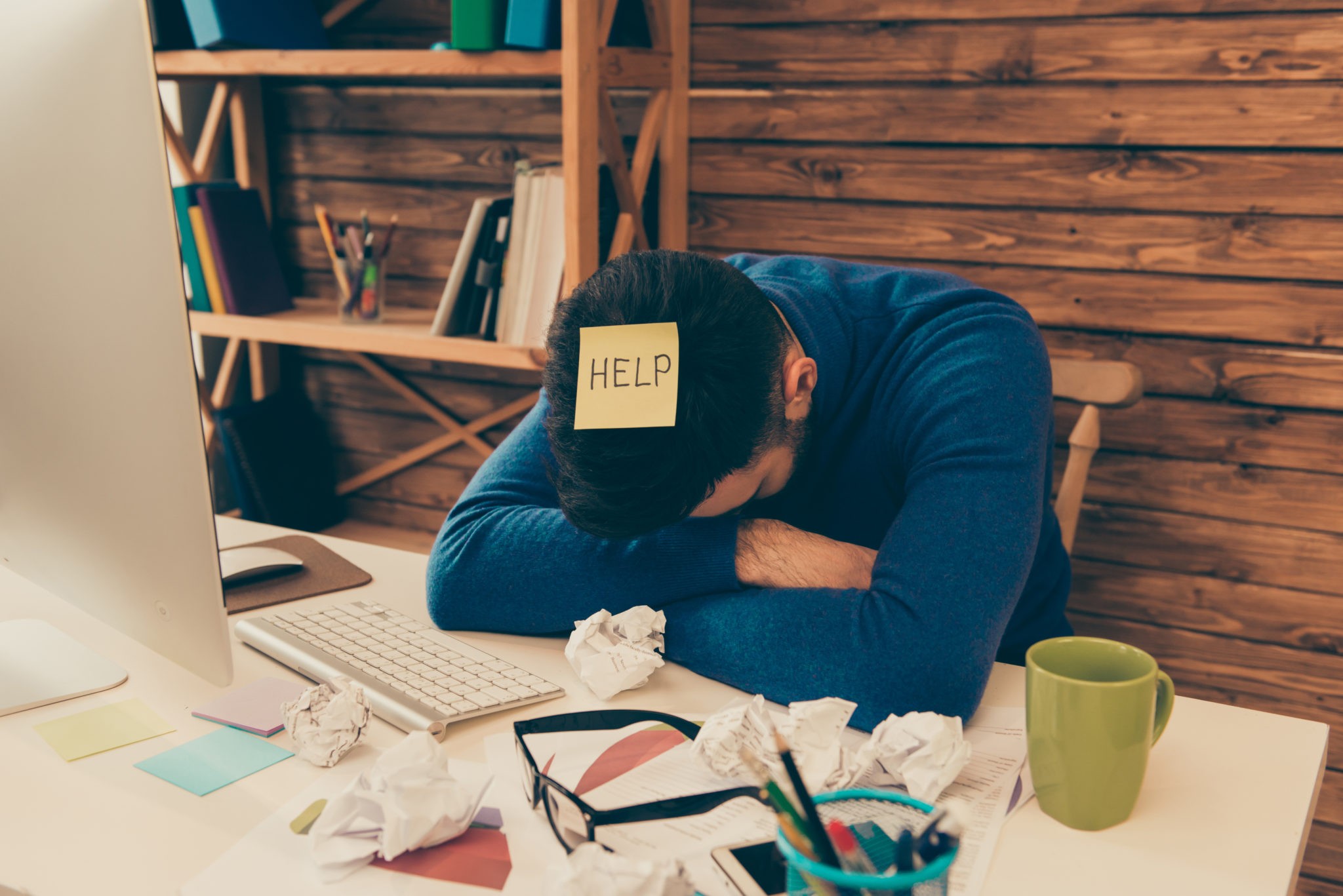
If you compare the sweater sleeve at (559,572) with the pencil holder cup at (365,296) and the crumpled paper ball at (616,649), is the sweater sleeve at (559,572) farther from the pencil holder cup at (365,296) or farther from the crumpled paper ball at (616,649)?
the pencil holder cup at (365,296)

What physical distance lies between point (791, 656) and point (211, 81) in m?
→ 2.11

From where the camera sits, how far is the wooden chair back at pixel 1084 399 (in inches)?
57.7

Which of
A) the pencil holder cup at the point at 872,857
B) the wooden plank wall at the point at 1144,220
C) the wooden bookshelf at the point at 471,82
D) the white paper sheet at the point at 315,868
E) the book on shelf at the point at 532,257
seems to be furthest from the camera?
the book on shelf at the point at 532,257

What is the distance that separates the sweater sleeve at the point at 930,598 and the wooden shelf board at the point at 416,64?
98cm

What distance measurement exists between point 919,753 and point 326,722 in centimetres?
44

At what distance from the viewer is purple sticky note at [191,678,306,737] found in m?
0.85

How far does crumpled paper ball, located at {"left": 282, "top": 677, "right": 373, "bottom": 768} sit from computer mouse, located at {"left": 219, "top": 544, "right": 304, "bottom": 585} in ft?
1.19

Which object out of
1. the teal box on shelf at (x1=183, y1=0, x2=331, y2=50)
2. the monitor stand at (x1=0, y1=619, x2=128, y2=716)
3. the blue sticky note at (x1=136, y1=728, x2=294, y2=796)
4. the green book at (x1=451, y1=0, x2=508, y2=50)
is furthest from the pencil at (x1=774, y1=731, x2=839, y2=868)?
the teal box on shelf at (x1=183, y1=0, x2=331, y2=50)

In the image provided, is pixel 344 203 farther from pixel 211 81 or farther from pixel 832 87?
→ pixel 832 87

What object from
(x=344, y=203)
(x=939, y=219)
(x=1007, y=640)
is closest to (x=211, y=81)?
(x=344, y=203)

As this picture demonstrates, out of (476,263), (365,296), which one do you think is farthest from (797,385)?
(365,296)

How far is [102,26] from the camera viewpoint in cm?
69

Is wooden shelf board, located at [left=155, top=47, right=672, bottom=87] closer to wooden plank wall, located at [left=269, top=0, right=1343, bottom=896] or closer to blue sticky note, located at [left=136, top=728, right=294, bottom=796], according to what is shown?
wooden plank wall, located at [left=269, top=0, right=1343, bottom=896]

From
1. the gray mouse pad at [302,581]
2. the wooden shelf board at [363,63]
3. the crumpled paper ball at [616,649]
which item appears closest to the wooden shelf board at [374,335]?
the wooden shelf board at [363,63]
